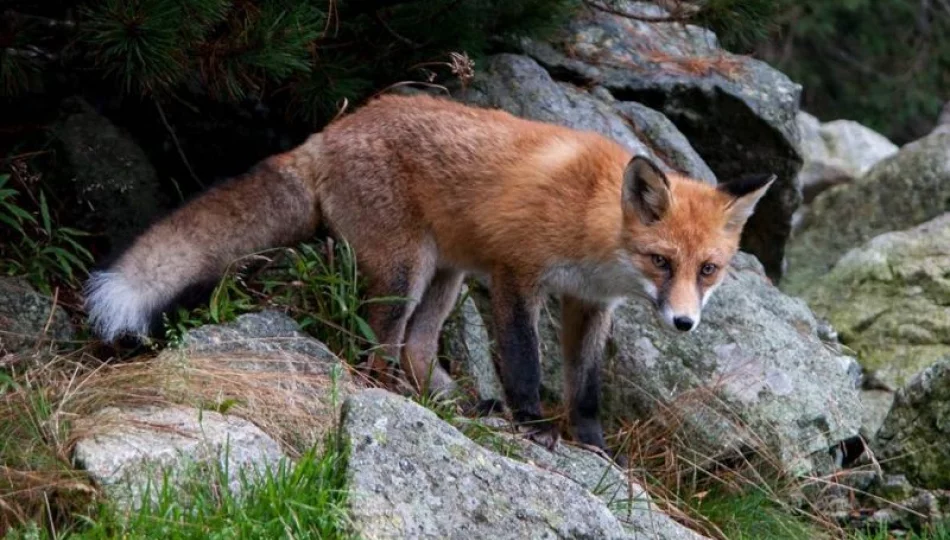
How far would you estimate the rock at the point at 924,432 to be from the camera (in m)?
6.31

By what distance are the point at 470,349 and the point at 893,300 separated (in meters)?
3.08

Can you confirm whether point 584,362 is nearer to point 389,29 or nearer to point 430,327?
point 430,327

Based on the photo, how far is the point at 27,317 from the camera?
6.18 m

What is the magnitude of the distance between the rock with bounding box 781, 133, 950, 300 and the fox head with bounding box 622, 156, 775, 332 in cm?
380

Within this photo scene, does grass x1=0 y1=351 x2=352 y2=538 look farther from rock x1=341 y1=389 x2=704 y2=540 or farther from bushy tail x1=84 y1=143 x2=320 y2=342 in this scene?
bushy tail x1=84 y1=143 x2=320 y2=342

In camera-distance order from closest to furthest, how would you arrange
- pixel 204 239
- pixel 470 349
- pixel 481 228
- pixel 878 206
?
pixel 204 239
pixel 481 228
pixel 470 349
pixel 878 206

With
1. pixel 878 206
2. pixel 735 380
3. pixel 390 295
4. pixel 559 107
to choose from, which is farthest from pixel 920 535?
pixel 878 206

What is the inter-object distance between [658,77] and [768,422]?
2.67 meters

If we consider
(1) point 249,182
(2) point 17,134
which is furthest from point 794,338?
(2) point 17,134

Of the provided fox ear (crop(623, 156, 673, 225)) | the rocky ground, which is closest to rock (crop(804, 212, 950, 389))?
the rocky ground

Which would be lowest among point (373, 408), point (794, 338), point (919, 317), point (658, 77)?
point (919, 317)

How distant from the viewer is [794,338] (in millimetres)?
7117

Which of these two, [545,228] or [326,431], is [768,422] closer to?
[545,228]

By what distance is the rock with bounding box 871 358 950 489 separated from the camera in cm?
631
